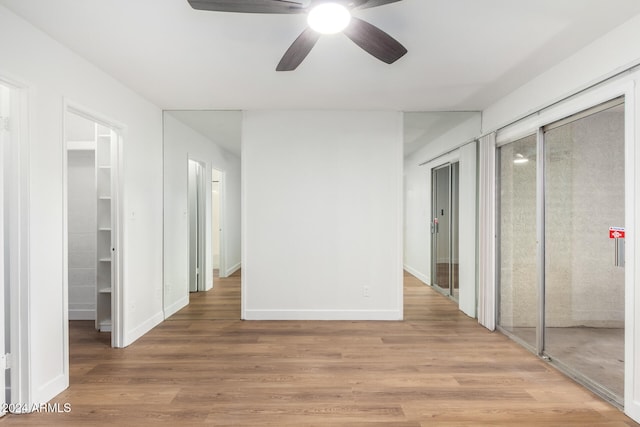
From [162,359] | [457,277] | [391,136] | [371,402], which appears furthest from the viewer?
[457,277]

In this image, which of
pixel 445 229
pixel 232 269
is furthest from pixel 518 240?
pixel 232 269

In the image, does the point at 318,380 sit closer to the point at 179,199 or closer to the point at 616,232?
the point at 616,232

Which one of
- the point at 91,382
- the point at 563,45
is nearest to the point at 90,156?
the point at 91,382

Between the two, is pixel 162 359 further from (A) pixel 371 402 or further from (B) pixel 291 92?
(B) pixel 291 92

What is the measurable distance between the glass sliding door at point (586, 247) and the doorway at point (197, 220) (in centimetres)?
461

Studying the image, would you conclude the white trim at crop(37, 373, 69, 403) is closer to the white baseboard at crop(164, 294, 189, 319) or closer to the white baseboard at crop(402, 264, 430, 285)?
the white baseboard at crop(164, 294, 189, 319)

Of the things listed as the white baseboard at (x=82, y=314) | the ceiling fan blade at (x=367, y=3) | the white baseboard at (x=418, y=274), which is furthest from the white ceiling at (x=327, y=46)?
the white baseboard at (x=418, y=274)

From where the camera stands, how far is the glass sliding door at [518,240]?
339 centimetres

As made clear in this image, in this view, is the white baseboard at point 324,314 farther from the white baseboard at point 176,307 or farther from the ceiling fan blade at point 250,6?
the ceiling fan blade at point 250,6

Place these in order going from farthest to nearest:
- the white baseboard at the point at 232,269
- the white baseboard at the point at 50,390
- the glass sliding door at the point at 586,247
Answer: the white baseboard at the point at 232,269, the glass sliding door at the point at 586,247, the white baseboard at the point at 50,390

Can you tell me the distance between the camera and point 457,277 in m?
5.08

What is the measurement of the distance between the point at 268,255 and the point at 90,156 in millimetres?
2483

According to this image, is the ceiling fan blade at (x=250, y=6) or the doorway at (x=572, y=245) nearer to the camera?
the ceiling fan blade at (x=250, y=6)

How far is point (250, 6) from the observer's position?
1.69 meters
